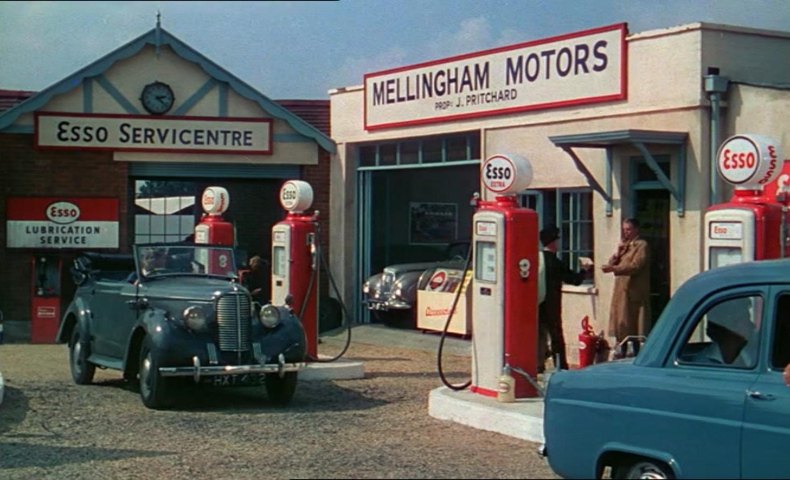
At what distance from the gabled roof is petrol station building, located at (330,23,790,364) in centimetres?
138

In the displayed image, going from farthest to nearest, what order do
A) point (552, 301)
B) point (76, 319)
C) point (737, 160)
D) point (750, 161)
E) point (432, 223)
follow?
1. point (432, 223)
2. point (76, 319)
3. point (552, 301)
4. point (737, 160)
5. point (750, 161)

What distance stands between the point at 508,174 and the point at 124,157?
11.1m

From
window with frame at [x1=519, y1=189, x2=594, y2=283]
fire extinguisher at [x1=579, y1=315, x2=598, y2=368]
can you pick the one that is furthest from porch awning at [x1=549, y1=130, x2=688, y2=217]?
fire extinguisher at [x1=579, y1=315, x2=598, y2=368]

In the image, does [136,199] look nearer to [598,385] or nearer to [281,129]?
[281,129]

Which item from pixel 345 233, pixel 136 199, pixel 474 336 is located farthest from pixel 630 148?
pixel 136 199

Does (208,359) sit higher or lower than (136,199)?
lower

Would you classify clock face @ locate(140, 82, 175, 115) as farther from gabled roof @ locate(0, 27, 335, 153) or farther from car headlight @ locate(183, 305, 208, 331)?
car headlight @ locate(183, 305, 208, 331)

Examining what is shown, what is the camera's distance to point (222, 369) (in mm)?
11445

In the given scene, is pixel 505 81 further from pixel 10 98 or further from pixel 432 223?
pixel 10 98

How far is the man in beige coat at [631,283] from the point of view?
41.8 feet

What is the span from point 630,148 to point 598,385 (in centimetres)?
810

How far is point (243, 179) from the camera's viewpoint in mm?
21281

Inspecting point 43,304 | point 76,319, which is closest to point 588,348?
point 76,319

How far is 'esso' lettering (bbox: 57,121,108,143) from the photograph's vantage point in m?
19.9
